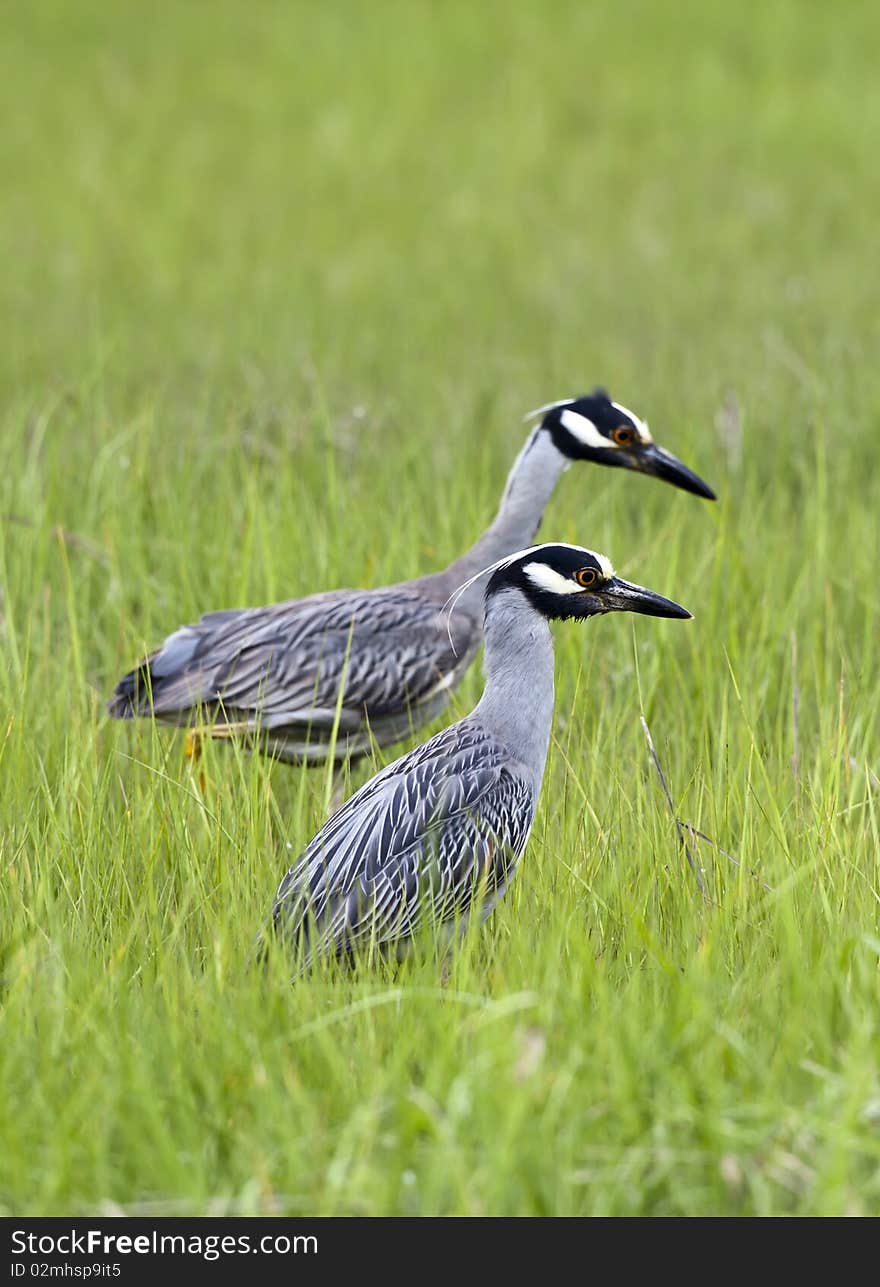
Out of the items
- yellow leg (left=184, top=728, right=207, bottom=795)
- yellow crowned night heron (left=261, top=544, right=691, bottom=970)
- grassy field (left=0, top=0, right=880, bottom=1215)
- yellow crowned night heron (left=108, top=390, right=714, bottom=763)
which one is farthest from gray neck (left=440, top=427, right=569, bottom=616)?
yellow crowned night heron (left=261, top=544, right=691, bottom=970)

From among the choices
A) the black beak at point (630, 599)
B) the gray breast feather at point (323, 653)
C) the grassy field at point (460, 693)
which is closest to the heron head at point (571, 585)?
the black beak at point (630, 599)

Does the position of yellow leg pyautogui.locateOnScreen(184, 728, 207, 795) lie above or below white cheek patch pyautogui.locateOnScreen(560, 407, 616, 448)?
below

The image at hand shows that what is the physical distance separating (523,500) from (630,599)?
1.54 metres

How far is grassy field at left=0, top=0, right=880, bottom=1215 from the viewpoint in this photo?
2.82m

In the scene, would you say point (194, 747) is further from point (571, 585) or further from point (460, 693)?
point (571, 585)

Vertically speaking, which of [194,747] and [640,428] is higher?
[640,428]

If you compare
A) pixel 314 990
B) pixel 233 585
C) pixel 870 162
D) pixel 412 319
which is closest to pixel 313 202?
pixel 412 319

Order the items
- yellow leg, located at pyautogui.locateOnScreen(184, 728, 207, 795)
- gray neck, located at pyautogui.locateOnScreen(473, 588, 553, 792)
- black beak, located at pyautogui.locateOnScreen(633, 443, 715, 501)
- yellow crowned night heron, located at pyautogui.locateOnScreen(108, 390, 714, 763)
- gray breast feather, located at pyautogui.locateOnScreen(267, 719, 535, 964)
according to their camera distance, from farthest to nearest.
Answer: black beak, located at pyautogui.locateOnScreen(633, 443, 715, 501), yellow crowned night heron, located at pyautogui.locateOnScreen(108, 390, 714, 763), yellow leg, located at pyautogui.locateOnScreen(184, 728, 207, 795), gray neck, located at pyautogui.locateOnScreen(473, 588, 553, 792), gray breast feather, located at pyautogui.locateOnScreen(267, 719, 535, 964)

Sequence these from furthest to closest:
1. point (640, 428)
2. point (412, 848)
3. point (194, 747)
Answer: point (640, 428), point (194, 747), point (412, 848)

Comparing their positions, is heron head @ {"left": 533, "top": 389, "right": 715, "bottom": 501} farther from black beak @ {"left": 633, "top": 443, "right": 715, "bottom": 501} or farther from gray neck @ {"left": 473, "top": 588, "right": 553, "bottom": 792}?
gray neck @ {"left": 473, "top": 588, "right": 553, "bottom": 792}

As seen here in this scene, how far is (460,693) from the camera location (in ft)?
18.9

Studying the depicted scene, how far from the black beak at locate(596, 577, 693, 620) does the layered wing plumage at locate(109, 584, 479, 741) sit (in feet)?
3.98

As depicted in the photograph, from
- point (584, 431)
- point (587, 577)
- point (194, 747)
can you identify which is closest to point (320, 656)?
point (194, 747)
